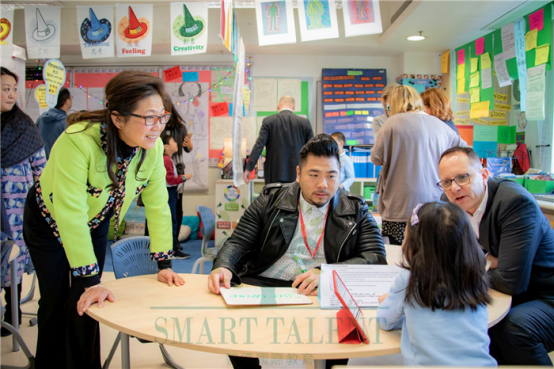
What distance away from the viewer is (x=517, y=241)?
1.51 meters

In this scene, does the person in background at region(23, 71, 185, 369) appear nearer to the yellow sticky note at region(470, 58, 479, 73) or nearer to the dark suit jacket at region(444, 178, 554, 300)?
→ the dark suit jacket at region(444, 178, 554, 300)

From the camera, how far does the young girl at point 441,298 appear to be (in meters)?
1.13

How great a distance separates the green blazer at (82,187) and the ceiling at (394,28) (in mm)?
3594

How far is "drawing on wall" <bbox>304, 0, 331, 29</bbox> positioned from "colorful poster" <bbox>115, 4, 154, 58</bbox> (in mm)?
1668

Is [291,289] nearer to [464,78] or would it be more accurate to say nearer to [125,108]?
[125,108]

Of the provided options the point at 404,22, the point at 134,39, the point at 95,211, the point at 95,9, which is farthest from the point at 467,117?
the point at 95,211

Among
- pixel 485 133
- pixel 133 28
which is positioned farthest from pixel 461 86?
pixel 133 28

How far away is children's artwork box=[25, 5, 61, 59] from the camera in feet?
13.4

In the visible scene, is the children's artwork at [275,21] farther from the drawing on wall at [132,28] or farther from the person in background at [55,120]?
the person in background at [55,120]

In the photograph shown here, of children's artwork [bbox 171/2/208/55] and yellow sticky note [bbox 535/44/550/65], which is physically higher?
children's artwork [bbox 171/2/208/55]

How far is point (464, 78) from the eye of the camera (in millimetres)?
5262

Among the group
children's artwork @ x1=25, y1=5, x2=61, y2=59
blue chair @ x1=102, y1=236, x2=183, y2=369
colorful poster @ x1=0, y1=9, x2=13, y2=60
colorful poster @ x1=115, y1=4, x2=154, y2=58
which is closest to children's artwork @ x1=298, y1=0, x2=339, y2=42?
colorful poster @ x1=115, y1=4, x2=154, y2=58

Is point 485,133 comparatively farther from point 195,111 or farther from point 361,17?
point 195,111

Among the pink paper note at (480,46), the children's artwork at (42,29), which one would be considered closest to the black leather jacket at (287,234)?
the children's artwork at (42,29)
